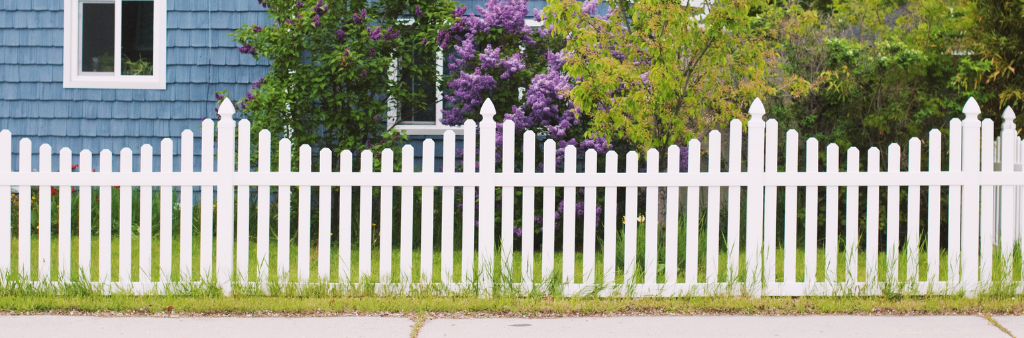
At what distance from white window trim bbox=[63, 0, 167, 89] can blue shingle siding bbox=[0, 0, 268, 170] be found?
0.05 metres

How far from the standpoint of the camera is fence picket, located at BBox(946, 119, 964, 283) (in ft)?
16.1

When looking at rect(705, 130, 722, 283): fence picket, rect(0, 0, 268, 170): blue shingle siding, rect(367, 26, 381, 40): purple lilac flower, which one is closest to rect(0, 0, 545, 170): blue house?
rect(0, 0, 268, 170): blue shingle siding

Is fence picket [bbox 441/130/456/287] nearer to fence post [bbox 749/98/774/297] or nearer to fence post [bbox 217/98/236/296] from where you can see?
fence post [bbox 217/98/236/296]

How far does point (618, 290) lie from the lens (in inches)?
192

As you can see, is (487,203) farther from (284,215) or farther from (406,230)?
(284,215)

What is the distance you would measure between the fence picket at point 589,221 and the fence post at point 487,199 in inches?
19.7

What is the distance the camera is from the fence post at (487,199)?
4773 mm

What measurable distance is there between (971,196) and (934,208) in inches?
8.3

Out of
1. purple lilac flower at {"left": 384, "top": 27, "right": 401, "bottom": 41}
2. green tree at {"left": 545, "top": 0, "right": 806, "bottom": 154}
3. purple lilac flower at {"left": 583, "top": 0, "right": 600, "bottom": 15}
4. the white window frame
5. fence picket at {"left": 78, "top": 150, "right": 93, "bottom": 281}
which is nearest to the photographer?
fence picket at {"left": 78, "top": 150, "right": 93, "bottom": 281}

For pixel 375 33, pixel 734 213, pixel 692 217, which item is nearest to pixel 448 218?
pixel 692 217

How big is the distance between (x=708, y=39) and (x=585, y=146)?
1.60m

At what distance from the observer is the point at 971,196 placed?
16.1ft
